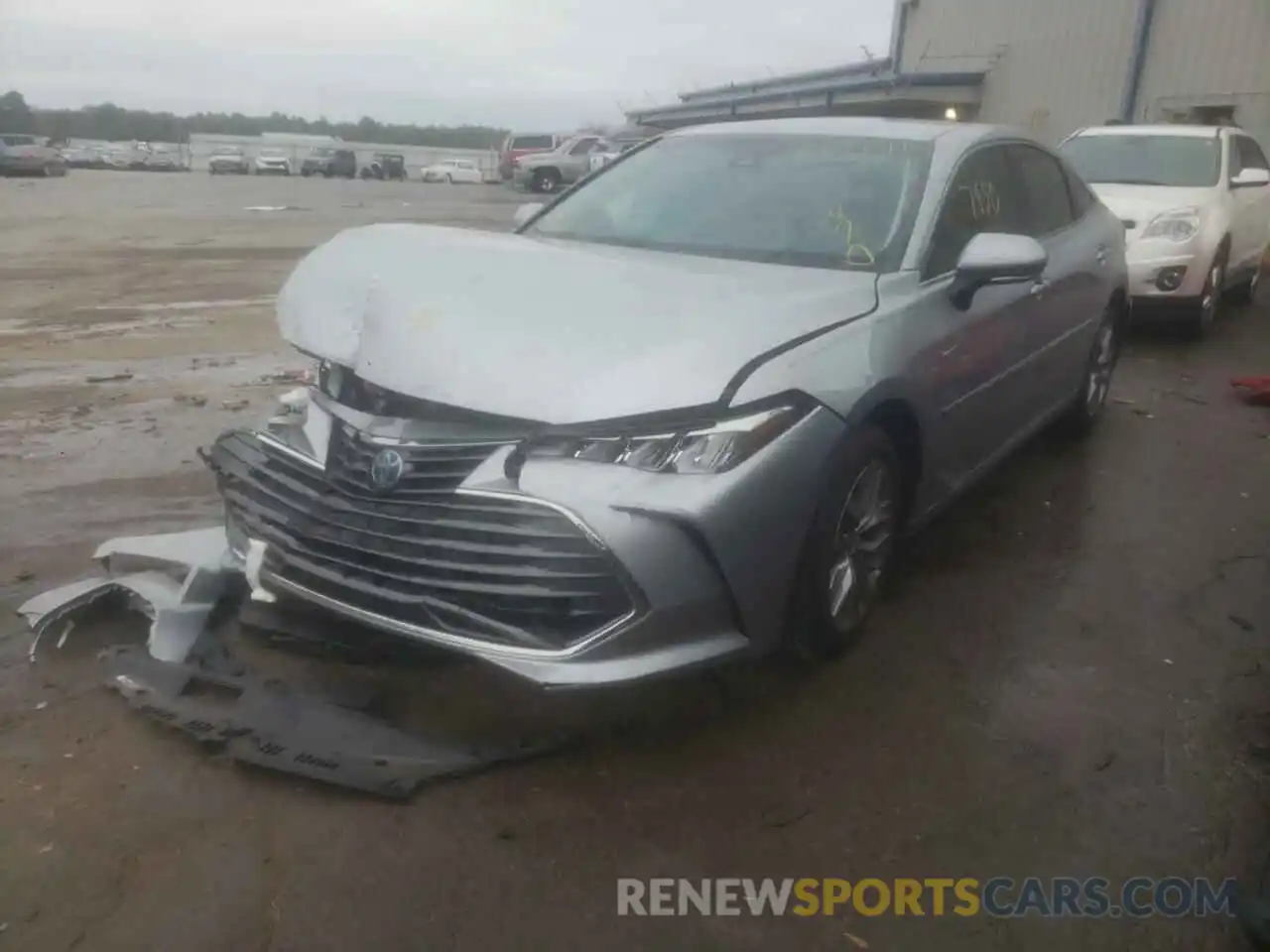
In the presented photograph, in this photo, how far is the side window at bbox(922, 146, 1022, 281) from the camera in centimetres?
365

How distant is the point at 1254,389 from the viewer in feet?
22.5

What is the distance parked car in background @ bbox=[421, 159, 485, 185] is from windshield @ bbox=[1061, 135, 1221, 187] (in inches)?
1452

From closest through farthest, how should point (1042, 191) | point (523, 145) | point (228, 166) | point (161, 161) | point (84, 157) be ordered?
point (1042, 191), point (523, 145), point (228, 166), point (161, 161), point (84, 157)

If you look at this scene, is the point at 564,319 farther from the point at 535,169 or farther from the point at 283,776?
the point at 535,169

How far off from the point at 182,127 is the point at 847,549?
82.9m

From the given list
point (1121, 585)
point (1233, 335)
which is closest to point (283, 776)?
point (1121, 585)

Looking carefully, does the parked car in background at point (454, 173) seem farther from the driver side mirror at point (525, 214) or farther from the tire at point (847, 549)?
the tire at point (847, 549)

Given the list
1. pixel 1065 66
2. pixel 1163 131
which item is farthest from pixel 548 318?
pixel 1065 66

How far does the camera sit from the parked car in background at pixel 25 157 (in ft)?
110

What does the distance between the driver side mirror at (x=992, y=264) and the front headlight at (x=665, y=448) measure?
4.32 ft

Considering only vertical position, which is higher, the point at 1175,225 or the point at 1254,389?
the point at 1175,225

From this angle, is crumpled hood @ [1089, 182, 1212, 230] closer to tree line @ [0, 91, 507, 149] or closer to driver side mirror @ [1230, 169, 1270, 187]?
driver side mirror @ [1230, 169, 1270, 187]

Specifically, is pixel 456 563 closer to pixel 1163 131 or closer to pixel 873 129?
pixel 873 129

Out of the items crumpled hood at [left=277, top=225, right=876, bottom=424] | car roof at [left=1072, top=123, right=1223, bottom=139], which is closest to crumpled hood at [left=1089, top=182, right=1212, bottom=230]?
car roof at [left=1072, top=123, right=1223, bottom=139]
